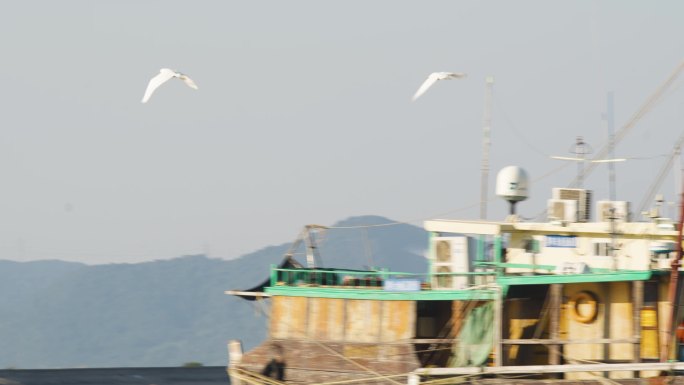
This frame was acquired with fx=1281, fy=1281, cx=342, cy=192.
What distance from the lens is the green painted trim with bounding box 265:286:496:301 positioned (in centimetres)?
4316

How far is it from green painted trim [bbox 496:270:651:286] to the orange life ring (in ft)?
3.60

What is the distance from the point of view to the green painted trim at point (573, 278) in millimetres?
41344

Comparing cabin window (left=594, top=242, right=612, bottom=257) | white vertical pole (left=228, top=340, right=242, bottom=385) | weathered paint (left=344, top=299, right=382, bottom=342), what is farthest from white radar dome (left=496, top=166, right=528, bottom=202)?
white vertical pole (left=228, top=340, right=242, bottom=385)

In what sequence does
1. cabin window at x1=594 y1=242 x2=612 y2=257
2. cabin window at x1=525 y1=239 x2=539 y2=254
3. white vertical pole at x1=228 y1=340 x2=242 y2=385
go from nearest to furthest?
cabin window at x1=594 y1=242 x2=612 y2=257 → cabin window at x1=525 y1=239 x2=539 y2=254 → white vertical pole at x1=228 y1=340 x2=242 y2=385

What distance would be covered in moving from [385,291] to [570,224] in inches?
279

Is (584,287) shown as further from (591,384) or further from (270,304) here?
(270,304)

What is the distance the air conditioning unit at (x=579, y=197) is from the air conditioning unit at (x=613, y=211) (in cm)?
84

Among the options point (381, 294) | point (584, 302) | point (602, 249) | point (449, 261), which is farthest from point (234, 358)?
point (602, 249)

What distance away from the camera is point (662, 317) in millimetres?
42781

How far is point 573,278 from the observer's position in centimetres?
4203

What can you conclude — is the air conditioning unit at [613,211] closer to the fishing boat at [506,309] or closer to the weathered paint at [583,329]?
the fishing boat at [506,309]

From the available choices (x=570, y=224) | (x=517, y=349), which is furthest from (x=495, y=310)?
(x=570, y=224)

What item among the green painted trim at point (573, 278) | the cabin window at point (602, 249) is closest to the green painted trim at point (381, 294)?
the green painted trim at point (573, 278)

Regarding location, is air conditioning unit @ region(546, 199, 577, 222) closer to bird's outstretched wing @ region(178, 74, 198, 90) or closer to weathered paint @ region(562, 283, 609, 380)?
weathered paint @ region(562, 283, 609, 380)
